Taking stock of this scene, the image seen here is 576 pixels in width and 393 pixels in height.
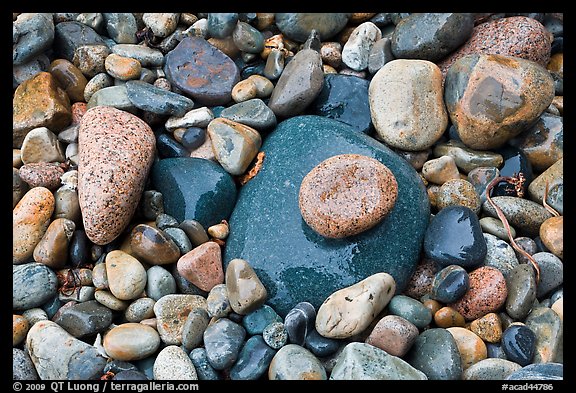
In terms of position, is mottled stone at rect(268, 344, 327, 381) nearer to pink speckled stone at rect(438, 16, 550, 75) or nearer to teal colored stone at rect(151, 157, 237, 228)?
teal colored stone at rect(151, 157, 237, 228)

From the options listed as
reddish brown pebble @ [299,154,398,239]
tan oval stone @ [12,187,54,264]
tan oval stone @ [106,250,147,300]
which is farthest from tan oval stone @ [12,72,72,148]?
reddish brown pebble @ [299,154,398,239]

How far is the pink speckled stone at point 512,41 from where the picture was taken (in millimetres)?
4250

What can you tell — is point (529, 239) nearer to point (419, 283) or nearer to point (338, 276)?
point (419, 283)

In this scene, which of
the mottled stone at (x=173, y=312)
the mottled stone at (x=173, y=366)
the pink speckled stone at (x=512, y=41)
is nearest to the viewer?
the mottled stone at (x=173, y=366)

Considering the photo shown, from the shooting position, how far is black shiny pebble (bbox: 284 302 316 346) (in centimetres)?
327

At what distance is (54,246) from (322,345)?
1.67m

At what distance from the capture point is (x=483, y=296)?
337cm

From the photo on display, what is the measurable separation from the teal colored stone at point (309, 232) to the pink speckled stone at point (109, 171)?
0.66 meters

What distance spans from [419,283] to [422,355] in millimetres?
566

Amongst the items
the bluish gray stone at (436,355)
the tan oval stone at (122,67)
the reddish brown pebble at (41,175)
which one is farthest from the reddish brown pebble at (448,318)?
the tan oval stone at (122,67)

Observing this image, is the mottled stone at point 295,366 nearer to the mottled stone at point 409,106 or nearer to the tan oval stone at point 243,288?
the tan oval stone at point 243,288

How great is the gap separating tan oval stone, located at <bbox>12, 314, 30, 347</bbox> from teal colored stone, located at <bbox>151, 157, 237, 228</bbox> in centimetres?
106

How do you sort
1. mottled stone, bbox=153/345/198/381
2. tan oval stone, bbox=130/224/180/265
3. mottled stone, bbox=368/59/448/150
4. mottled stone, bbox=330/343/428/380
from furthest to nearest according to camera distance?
mottled stone, bbox=368/59/448/150
tan oval stone, bbox=130/224/180/265
mottled stone, bbox=153/345/198/381
mottled stone, bbox=330/343/428/380
